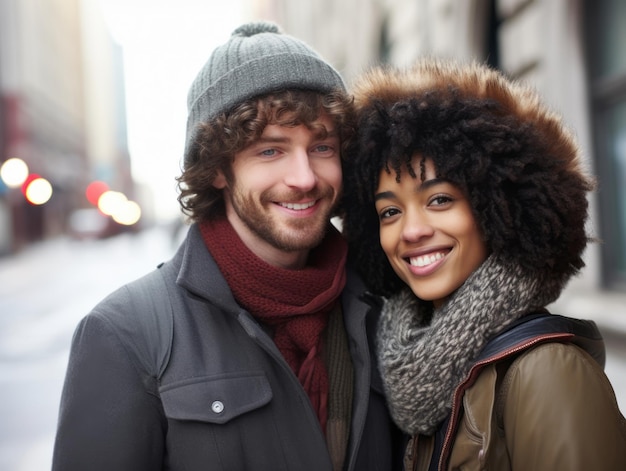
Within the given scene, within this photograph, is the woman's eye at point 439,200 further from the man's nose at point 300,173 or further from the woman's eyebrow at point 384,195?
the man's nose at point 300,173

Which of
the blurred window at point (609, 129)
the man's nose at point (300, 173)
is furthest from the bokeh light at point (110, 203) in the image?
the man's nose at point (300, 173)

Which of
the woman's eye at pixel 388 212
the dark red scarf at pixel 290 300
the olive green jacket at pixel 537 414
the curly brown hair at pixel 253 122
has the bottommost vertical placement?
the olive green jacket at pixel 537 414

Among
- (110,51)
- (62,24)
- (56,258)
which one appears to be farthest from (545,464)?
(110,51)

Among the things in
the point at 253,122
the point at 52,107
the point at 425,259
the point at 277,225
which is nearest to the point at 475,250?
the point at 425,259

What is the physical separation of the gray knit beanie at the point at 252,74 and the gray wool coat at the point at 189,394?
0.65 meters

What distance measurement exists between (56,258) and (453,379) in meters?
24.5

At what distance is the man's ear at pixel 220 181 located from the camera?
8.50 ft

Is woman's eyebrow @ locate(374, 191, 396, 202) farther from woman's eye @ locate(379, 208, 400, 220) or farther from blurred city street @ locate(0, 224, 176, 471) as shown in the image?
blurred city street @ locate(0, 224, 176, 471)

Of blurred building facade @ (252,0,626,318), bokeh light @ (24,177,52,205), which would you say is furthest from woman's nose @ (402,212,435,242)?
bokeh light @ (24,177,52,205)

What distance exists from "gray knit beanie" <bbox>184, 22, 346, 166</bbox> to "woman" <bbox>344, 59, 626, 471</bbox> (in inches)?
11.1

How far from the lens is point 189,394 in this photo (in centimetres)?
197

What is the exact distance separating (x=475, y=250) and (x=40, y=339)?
26.3ft

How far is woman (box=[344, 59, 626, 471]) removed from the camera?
179 centimetres

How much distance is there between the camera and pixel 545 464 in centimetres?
164
